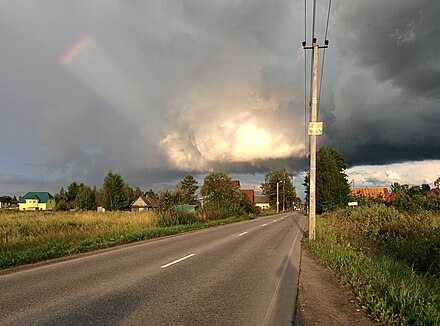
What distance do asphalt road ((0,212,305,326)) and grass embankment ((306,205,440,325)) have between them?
4.50 feet

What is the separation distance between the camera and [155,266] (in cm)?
1001

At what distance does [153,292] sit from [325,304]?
335 cm

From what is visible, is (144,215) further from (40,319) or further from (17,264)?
(40,319)

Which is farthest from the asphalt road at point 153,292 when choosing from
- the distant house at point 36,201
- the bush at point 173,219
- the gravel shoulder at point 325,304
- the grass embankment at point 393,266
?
the distant house at point 36,201

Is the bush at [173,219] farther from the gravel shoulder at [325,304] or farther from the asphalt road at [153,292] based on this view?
the gravel shoulder at [325,304]

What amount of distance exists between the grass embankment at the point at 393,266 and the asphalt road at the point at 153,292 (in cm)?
137

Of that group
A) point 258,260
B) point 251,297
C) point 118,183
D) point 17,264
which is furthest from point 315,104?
point 118,183

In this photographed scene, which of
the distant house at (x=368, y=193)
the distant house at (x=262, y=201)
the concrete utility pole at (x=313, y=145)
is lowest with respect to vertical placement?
the distant house at (x=262, y=201)

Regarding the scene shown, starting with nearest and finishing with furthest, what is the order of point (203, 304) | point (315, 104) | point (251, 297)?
point (203, 304) < point (251, 297) < point (315, 104)

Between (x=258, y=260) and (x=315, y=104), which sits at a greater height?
(x=315, y=104)

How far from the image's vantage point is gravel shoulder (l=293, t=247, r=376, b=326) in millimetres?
5453

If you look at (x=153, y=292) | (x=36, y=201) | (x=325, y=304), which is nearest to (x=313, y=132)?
(x=325, y=304)

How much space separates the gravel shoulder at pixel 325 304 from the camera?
5.45 meters

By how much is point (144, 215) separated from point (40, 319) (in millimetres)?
22639
